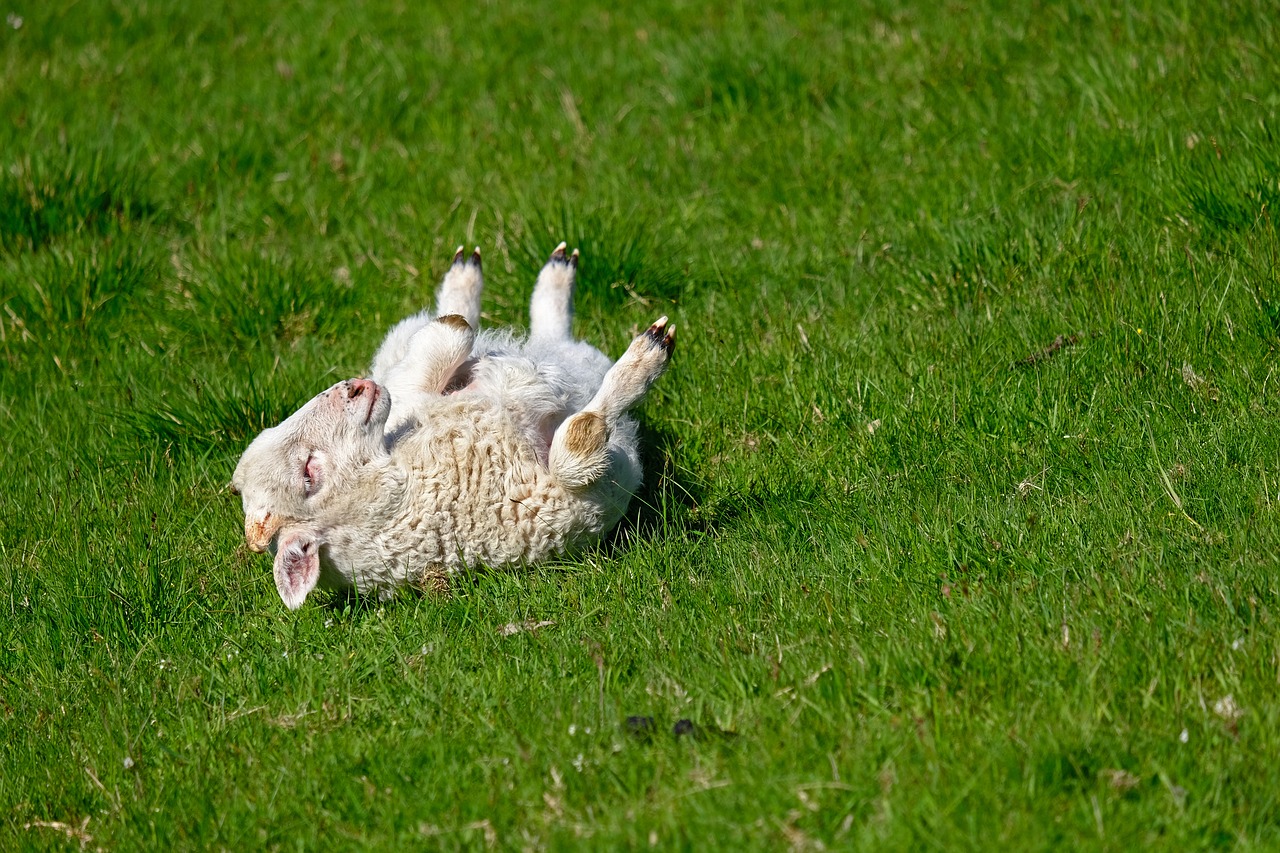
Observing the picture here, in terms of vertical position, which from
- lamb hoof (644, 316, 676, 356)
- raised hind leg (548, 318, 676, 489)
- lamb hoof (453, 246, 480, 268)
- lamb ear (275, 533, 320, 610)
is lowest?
lamb ear (275, 533, 320, 610)

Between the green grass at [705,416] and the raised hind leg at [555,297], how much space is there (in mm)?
413

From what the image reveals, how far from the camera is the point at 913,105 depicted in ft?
24.0

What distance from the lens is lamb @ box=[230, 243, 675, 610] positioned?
468 centimetres

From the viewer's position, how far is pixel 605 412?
4867mm

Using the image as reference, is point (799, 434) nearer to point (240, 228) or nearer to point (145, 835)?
point (145, 835)

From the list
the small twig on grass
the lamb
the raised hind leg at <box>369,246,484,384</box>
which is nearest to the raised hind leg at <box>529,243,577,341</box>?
the raised hind leg at <box>369,246,484,384</box>

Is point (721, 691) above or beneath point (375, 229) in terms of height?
beneath

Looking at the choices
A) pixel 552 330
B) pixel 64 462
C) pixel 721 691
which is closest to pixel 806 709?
pixel 721 691

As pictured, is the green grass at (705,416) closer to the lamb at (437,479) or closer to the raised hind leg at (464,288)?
the lamb at (437,479)

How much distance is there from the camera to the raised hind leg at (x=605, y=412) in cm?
461

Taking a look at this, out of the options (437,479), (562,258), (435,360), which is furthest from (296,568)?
(562,258)

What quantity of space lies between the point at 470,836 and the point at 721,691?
0.85 meters

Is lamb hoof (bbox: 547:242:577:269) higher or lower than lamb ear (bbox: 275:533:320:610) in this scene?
higher

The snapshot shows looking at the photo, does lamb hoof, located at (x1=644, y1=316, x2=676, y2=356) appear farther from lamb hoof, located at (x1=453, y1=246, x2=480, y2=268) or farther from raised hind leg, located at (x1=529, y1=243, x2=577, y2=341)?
lamb hoof, located at (x1=453, y1=246, x2=480, y2=268)
